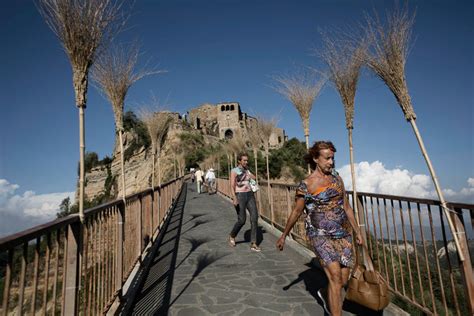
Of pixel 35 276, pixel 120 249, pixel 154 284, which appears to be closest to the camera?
pixel 35 276

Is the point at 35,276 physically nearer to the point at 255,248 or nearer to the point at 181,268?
the point at 181,268

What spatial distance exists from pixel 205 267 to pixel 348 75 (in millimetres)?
4232

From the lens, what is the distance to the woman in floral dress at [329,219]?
296 centimetres

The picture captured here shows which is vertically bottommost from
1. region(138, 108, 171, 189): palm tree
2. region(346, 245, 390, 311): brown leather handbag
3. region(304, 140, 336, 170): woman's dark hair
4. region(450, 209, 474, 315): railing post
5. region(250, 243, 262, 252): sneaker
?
region(250, 243, 262, 252): sneaker

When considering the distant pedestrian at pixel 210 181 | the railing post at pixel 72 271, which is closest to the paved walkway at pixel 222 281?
the railing post at pixel 72 271

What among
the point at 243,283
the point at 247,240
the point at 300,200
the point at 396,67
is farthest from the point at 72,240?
the point at 247,240

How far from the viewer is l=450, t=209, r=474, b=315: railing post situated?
2.57m

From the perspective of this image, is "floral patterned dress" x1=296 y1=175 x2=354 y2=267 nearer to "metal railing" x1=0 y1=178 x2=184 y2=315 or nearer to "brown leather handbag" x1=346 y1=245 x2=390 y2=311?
"brown leather handbag" x1=346 y1=245 x2=390 y2=311

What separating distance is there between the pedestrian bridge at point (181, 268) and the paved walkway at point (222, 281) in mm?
15

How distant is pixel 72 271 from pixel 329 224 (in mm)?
2430

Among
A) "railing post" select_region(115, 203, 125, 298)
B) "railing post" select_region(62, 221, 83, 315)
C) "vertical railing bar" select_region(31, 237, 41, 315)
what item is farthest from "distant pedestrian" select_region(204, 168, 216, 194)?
"vertical railing bar" select_region(31, 237, 41, 315)

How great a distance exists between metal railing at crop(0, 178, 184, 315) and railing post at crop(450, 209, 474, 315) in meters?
3.35

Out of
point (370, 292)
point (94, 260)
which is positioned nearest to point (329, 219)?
point (370, 292)

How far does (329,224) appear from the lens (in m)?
3.06
